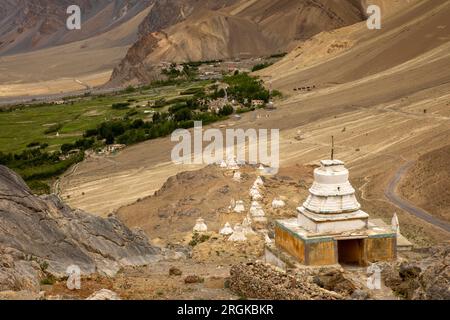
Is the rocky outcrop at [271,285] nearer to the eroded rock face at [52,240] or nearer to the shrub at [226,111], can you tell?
the eroded rock face at [52,240]

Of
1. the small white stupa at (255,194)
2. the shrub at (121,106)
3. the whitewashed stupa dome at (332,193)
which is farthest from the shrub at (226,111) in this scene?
the whitewashed stupa dome at (332,193)

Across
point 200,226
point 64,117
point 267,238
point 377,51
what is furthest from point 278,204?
point 64,117

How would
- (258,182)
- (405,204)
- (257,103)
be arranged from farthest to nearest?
(257,103) → (258,182) → (405,204)

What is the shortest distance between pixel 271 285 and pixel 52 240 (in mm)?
6629

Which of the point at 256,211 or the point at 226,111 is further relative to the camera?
the point at 226,111

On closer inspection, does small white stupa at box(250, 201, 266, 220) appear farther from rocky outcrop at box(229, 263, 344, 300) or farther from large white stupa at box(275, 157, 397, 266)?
rocky outcrop at box(229, 263, 344, 300)

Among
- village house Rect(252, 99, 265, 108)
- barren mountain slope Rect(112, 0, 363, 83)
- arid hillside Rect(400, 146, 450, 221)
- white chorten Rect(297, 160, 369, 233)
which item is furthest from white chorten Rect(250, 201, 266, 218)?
barren mountain slope Rect(112, 0, 363, 83)

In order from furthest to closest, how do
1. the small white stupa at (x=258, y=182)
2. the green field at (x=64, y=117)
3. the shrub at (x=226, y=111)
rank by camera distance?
the green field at (x=64, y=117) < the shrub at (x=226, y=111) < the small white stupa at (x=258, y=182)

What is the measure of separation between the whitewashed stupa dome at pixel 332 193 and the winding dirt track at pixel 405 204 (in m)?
10.7

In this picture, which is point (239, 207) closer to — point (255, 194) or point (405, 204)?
point (255, 194)

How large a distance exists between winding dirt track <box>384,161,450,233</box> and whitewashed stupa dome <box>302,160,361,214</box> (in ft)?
35.1

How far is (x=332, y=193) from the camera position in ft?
54.0

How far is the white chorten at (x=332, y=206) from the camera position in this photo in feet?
53.4
